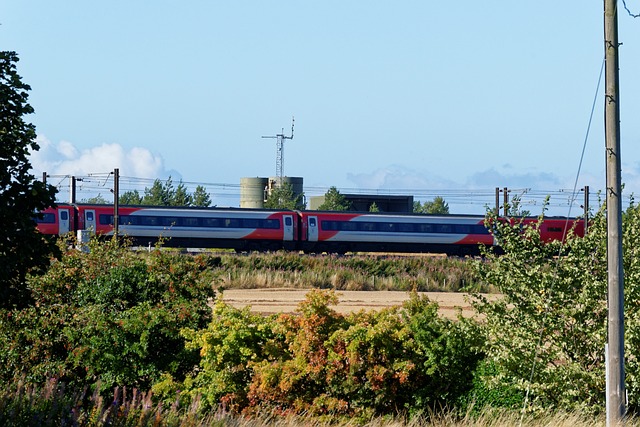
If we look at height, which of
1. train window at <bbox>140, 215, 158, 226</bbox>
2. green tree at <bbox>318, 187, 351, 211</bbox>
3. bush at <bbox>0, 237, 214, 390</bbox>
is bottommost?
bush at <bbox>0, 237, 214, 390</bbox>

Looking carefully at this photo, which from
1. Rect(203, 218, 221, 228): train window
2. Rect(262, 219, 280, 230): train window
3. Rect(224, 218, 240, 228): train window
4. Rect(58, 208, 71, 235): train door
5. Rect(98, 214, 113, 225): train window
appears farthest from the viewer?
Rect(262, 219, 280, 230): train window

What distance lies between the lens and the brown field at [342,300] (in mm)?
32812

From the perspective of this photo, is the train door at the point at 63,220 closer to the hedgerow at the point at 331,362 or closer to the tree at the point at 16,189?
the hedgerow at the point at 331,362

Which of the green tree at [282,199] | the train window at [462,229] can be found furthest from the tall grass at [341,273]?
the green tree at [282,199]

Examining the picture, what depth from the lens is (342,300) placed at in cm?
3700

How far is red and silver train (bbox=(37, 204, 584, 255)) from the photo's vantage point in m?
56.4

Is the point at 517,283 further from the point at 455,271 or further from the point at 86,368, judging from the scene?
the point at 455,271

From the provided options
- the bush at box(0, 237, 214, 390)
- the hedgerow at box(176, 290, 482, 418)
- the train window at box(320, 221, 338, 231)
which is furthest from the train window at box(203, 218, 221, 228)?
the hedgerow at box(176, 290, 482, 418)

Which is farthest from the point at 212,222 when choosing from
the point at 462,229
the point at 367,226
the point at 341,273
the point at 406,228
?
the point at 462,229

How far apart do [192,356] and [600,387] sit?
667 cm

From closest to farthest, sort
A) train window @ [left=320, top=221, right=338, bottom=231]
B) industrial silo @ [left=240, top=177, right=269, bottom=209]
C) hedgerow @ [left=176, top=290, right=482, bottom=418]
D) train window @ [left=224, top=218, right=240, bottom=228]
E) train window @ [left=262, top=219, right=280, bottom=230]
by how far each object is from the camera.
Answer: hedgerow @ [left=176, top=290, right=482, bottom=418] → train window @ [left=224, top=218, right=240, bottom=228] → train window @ [left=262, top=219, right=280, bottom=230] → train window @ [left=320, top=221, right=338, bottom=231] → industrial silo @ [left=240, top=177, right=269, bottom=209]

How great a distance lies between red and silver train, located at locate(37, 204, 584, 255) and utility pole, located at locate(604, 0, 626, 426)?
44369mm

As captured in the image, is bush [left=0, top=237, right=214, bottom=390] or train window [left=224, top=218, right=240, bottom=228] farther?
train window [left=224, top=218, right=240, bottom=228]

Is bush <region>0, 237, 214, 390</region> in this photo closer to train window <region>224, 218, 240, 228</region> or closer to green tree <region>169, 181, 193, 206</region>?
train window <region>224, 218, 240, 228</region>
